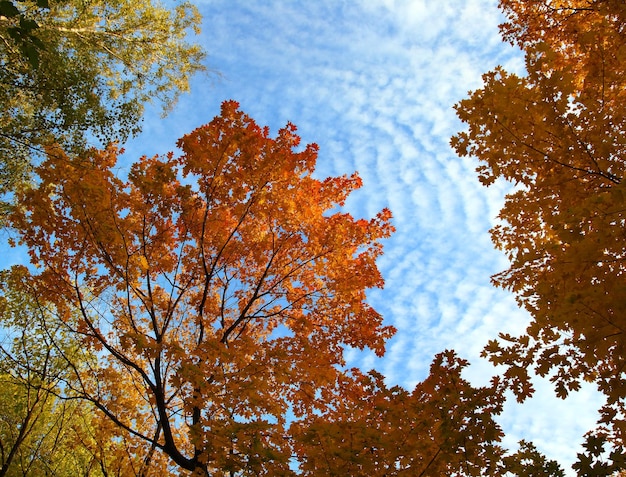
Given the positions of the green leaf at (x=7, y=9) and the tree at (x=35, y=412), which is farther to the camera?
the tree at (x=35, y=412)

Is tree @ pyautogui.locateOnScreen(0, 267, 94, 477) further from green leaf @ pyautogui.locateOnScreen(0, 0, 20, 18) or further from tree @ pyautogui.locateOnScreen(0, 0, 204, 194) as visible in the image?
green leaf @ pyautogui.locateOnScreen(0, 0, 20, 18)

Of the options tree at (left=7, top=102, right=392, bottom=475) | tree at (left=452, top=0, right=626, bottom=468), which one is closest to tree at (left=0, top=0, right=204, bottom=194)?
tree at (left=7, top=102, right=392, bottom=475)

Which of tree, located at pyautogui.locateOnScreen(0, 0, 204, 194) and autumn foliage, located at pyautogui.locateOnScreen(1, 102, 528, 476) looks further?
tree, located at pyautogui.locateOnScreen(0, 0, 204, 194)

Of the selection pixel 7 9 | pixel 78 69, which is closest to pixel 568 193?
pixel 7 9

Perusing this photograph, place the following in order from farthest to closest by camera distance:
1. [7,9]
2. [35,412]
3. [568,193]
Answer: [35,412], [568,193], [7,9]

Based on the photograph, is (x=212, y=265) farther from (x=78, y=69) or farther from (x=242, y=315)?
(x=78, y=69)

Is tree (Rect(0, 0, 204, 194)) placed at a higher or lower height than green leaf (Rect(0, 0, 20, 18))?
higher

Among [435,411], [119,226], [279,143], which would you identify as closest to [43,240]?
[119,226]

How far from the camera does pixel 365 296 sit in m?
6.80

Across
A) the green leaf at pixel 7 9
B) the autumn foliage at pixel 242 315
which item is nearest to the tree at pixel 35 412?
the autumn foliage at pixel 242 315

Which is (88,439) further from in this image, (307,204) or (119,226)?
(307,204)

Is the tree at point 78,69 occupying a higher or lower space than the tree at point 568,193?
higher

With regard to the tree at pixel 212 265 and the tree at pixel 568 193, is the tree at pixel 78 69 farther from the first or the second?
the tree at pixel 568 193

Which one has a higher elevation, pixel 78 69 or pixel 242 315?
pixel 78 69
